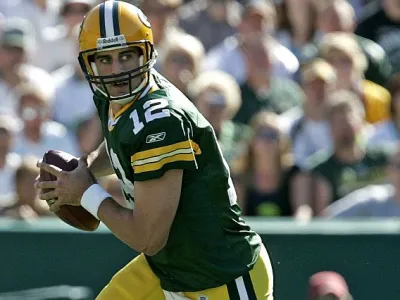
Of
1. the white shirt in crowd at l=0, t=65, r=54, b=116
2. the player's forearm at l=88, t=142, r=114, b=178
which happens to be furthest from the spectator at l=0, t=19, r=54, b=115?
the player's forearm at l=88, t=142, r=114, b=178

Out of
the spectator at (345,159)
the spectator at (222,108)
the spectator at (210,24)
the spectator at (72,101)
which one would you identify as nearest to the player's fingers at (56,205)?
the spectator at (345,159)

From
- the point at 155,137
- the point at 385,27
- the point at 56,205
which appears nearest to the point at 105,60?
the point at 155,137

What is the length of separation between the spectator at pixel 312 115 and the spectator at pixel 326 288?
5.60 feet

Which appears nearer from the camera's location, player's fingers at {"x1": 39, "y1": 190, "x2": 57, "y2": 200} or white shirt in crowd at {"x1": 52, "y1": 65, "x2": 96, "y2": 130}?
player's fingers at {"x1": 39, "y1": 190, "x2": 57, "y2": 200}

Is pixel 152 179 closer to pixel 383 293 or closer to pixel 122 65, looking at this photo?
pixel 122 65

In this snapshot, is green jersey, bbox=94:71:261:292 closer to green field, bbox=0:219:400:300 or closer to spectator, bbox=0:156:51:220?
green field, bbox=0:219:400:300

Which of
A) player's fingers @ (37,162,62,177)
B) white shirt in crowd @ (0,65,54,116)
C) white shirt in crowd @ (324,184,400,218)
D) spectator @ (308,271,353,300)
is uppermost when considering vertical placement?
player's fingers @ (37,162,62,177)

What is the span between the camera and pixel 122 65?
418cm

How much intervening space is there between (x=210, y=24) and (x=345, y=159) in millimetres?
2289

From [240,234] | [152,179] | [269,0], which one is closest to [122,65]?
[152,179]

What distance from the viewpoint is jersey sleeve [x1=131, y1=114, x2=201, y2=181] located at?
4023 millimetres

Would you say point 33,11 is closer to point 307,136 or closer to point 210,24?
point 210,24

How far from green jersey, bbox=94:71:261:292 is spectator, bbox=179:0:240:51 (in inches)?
186

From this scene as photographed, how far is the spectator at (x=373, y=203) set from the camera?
23.1ft
